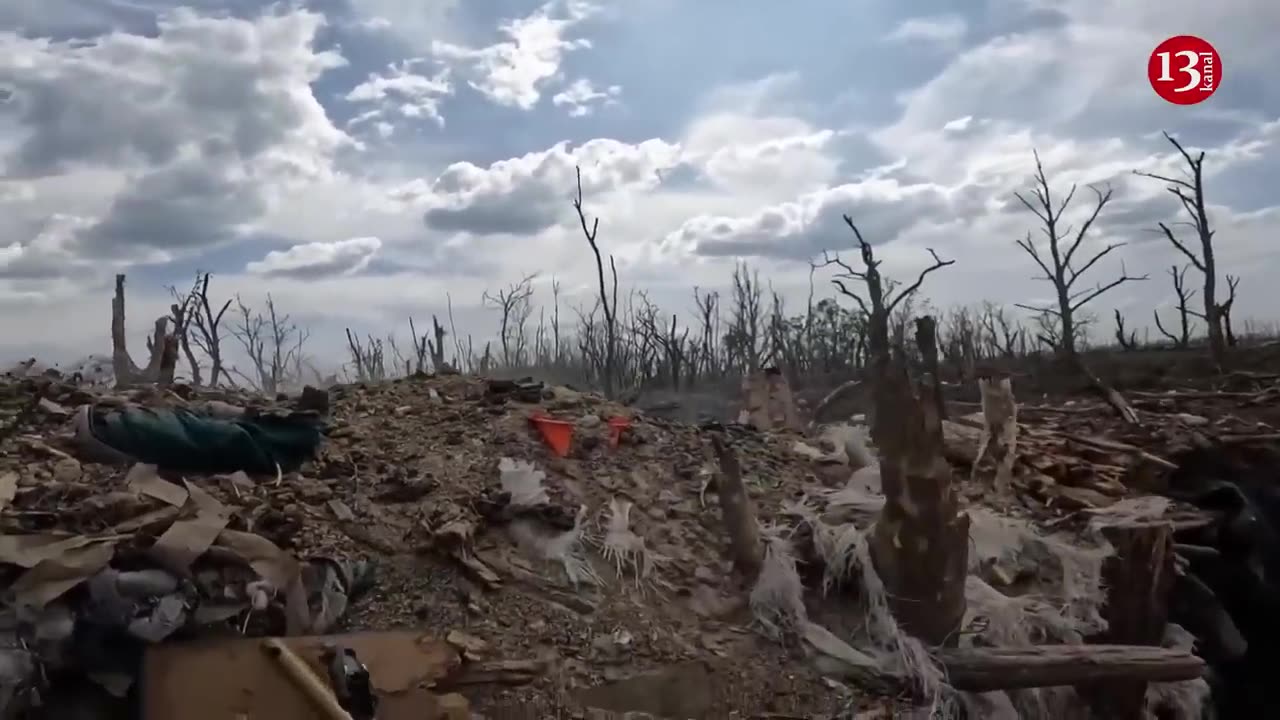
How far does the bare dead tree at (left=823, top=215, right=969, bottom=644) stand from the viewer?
4.26 metres

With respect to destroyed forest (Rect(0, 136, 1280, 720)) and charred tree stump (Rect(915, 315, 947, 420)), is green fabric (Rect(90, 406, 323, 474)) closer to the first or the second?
destroyed forest (Rect(0, 136, 1280, 720))

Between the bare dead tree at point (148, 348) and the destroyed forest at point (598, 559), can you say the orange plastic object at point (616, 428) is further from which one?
the bare dead tree at point (148, 348)

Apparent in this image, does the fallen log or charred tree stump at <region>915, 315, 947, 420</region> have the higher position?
charred tree stump at <region>915, 315, 947, 420</region>

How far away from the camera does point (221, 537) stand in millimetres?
3678

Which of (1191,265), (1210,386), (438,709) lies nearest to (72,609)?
(438,709)

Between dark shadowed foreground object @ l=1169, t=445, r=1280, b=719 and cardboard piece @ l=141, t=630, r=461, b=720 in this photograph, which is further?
dark shadowed foreground object @ l=1169, t=445, r=1280, b=719

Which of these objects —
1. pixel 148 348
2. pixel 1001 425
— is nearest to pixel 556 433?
pixel 1001 425

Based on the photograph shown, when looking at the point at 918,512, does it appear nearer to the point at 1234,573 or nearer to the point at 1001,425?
the point at 1001,425

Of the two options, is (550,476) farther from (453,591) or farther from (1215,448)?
(1215,448)

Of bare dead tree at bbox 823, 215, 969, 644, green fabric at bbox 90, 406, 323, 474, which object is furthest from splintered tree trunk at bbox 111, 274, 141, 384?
bare dead tree at bbox 823, 215, 969, 644

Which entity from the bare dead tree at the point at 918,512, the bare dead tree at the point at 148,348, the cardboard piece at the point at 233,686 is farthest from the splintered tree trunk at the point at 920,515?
the bare dead tree at the point at 148,348

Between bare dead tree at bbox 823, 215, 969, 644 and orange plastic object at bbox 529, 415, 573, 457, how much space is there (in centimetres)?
185

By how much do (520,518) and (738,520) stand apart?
3.39 feet

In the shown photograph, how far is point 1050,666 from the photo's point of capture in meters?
4.20
